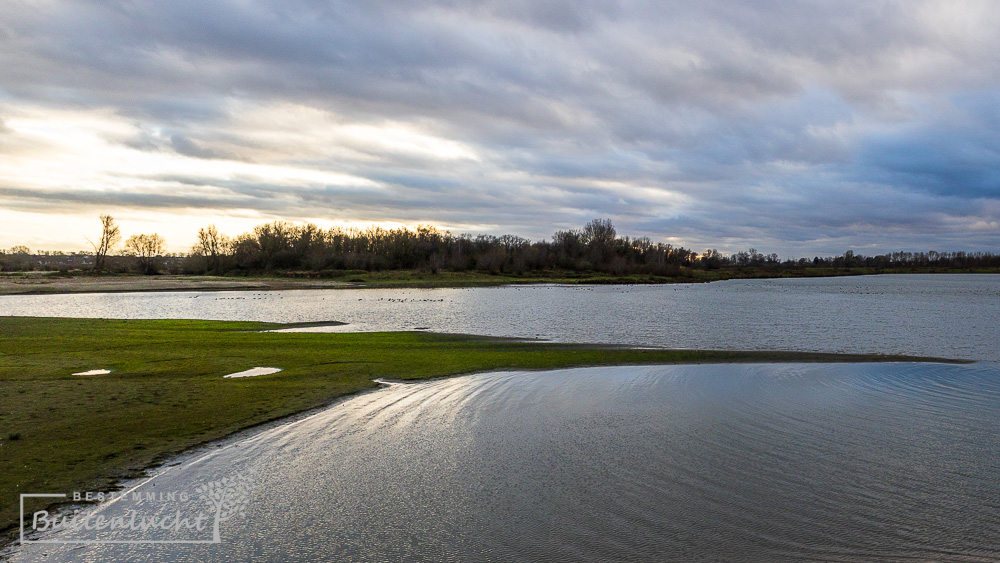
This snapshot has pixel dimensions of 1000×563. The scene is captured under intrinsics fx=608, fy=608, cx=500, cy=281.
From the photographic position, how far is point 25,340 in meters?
23.5

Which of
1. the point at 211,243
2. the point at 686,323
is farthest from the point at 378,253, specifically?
the point at 686,323

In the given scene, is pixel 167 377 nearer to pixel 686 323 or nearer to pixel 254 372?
pixel 254 372

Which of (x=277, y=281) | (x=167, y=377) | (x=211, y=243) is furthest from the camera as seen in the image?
(x=211, y=243)

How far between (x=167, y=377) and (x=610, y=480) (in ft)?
41.5

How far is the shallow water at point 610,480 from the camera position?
6711 millimetres

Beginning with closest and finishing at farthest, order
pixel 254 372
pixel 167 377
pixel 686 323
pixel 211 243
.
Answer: pixel 167 377, pixel 254 372, pixel 686 323, pixel 211 243

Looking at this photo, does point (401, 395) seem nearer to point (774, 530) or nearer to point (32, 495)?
point (32, 495)

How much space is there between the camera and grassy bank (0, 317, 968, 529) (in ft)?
29.8

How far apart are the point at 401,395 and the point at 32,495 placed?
26.3ft

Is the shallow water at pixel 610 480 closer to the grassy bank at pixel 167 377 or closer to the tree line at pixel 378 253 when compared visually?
the grassy bank at pixel 167 377

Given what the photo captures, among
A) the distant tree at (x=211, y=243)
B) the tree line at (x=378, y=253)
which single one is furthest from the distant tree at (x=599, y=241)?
the distant tree at (x=211, y=243)

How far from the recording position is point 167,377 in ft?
52.6

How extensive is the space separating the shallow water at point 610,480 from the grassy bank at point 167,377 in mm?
1236

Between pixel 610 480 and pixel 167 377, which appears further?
pixel 167 377
